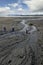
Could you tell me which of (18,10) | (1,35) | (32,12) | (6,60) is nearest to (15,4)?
(18,10)

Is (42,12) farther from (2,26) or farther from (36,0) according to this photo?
(2,26)

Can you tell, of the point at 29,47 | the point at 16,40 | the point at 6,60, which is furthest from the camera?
the point at 16,40

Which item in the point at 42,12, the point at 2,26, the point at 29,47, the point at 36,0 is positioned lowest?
the point at 29,47

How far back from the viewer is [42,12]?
3.97 m

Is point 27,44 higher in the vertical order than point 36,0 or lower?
lower

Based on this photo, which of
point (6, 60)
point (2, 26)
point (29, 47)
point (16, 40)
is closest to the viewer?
A: point (6, 60)

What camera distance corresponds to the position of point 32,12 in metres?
4.02

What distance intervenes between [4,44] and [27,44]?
1.69 ft

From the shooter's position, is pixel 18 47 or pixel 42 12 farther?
pixel 42 12

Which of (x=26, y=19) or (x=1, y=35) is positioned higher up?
(x=26, y=19)

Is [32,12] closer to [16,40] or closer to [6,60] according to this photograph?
[16,40]

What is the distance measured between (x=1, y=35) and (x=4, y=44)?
1.67 ft

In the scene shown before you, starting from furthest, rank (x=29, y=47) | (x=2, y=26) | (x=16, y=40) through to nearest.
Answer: (x=2, y=26)
(x=16, y=40)
(x=29, y=47)


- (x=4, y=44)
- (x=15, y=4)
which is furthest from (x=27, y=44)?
(x=15, y=4)
